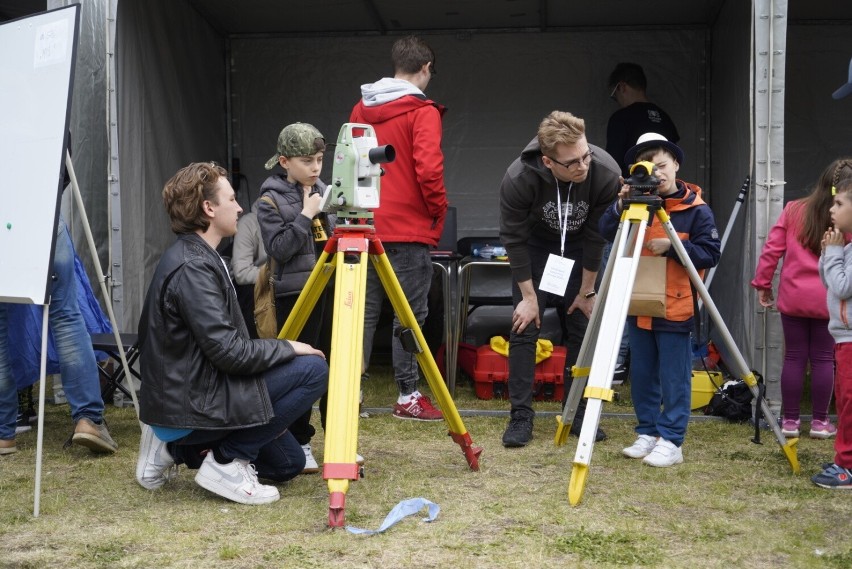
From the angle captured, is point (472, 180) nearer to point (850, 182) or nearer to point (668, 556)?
point (850, 182)

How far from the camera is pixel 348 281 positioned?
9.63 ft

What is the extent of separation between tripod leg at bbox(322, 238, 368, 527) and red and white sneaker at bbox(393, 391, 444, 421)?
68.1 inches

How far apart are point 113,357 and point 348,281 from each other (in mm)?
2097

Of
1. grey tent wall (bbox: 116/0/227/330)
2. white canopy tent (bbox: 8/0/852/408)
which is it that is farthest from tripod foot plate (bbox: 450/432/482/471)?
grey tent wall (bbox: 116/0/227/330)

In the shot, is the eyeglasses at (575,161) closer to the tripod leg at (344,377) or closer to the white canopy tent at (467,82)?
the tripod leg at (344,377)

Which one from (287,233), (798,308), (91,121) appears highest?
(91,121)

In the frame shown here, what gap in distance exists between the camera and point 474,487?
337 centimetres

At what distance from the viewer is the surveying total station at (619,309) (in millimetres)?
3053

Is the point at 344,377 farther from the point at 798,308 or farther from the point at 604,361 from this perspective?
the point at 798,308

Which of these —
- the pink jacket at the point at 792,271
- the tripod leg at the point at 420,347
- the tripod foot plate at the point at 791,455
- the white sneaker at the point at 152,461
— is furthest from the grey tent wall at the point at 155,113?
the tripod foot plate at the point at 791,455

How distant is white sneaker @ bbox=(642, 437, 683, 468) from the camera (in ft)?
12.0

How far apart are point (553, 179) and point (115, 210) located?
7.18ft

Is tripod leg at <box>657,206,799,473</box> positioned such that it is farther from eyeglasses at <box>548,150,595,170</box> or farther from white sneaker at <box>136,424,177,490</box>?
white sneaker at <box>136,424,177,490</box>

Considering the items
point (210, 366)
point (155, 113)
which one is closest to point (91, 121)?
point (155, 113)
